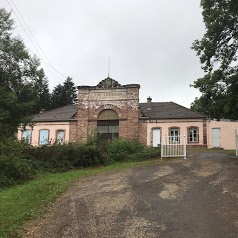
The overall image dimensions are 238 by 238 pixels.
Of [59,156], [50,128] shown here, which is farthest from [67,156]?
[50,128]

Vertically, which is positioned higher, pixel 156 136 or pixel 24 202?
pixel 156 136

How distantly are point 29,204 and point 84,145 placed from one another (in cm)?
1066

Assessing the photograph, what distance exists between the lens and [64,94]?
6875cm

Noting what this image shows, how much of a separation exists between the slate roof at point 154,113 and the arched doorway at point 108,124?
112 inches

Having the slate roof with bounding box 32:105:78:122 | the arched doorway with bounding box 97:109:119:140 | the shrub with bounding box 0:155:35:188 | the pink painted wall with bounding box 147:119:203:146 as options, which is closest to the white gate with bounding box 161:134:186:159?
the shrub with bounding box 0:155:35:188

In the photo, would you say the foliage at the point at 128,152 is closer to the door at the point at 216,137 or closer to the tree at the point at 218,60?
the tree at the point at 218,60

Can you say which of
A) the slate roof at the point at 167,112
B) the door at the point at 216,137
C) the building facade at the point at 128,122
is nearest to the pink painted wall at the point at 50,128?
the building facade at the point at 128,122

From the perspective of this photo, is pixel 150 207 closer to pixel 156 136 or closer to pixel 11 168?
pixel 11 168

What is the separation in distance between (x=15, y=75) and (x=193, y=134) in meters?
22.3

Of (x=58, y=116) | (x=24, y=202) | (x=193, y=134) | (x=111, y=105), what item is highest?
(x=111, y=105)

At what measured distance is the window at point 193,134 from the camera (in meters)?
40.5

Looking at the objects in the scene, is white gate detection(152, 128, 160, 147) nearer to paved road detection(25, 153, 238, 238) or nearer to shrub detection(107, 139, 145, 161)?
shrub detection(107, 139, 145, 161)

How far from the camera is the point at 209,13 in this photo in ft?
70.7

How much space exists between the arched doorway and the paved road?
75.4 ft
